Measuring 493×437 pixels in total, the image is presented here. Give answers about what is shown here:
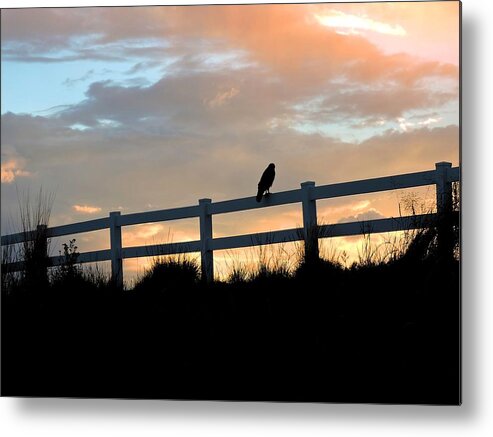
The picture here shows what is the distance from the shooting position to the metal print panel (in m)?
3.79

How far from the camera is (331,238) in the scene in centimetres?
415

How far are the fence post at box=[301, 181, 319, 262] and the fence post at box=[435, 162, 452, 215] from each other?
1.98 feet

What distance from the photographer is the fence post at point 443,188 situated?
3742 mm

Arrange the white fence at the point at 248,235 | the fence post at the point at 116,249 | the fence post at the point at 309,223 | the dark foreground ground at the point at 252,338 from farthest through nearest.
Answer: the fence post at the point at 116,249, the fence post at the point at 309,223, the white fence at the point at 248,235, the dark foreground ground at the point at 252,338

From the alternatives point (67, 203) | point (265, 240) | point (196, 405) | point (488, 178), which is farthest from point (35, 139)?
point (488, 178)

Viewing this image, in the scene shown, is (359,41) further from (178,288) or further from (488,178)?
(178,288)

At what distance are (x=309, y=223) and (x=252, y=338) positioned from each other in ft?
2.10

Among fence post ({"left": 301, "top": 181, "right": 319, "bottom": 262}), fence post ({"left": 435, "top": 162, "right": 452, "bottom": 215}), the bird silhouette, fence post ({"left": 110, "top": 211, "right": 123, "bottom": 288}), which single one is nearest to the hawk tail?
the bird silhouette

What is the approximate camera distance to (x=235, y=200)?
14.1ft

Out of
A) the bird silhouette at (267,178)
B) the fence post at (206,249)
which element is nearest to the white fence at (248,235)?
the fence post at (206,249)

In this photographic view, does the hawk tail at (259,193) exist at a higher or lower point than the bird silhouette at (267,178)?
lower

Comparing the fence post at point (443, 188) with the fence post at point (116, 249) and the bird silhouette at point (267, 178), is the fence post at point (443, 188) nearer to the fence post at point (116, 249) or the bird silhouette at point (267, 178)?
the bird silhouette at point (267, 178)

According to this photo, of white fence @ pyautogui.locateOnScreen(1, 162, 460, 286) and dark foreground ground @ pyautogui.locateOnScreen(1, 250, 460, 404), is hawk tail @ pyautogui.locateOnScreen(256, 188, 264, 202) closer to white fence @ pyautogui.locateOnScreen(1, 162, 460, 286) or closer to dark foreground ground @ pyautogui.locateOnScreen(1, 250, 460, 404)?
white fence @ pyautogui.locateOnScreen(1, 162, 460, 286)

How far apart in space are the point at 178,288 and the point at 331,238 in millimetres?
807
